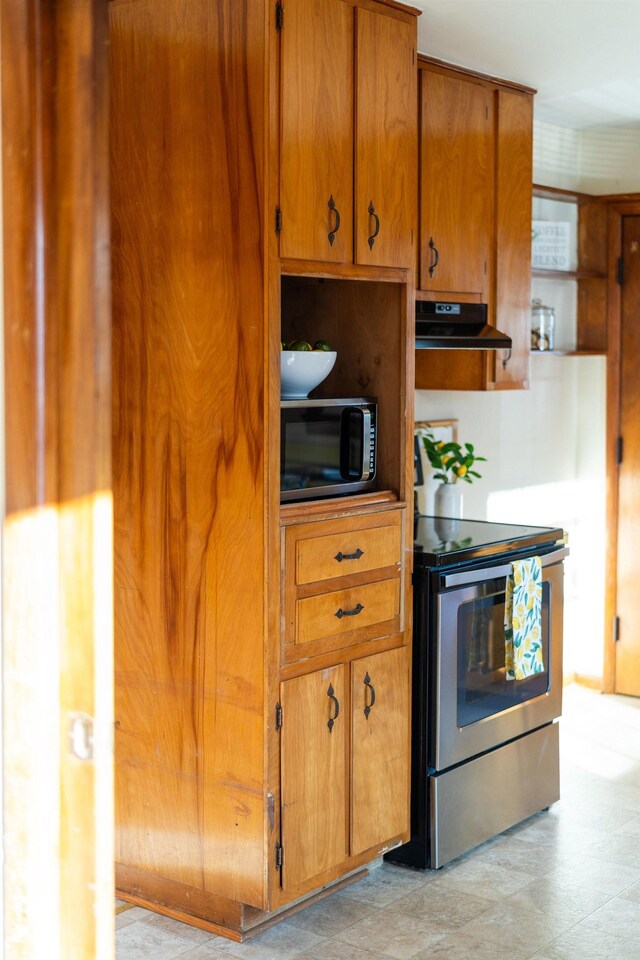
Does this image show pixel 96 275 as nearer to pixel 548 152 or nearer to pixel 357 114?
pixel 357 114

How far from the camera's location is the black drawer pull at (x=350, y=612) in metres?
2.98

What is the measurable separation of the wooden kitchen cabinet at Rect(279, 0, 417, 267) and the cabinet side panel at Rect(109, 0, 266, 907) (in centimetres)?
12

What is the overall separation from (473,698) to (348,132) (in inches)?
65.0

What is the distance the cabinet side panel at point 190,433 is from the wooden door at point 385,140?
15.5 inches

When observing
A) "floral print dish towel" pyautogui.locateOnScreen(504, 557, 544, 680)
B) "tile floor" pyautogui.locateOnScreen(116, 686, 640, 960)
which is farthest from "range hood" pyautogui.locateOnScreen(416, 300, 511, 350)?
"tile floor" pyautogui.locateOnScreen(116, 686, 640, 960)

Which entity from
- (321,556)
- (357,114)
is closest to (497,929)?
(321,556)

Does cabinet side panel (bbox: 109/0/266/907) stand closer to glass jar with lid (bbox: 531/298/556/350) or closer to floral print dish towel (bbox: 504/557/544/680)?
floral print dish towel (bbox: 504/557/544/680)

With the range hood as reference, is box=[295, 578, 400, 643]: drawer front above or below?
below

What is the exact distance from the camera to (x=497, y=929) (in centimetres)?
293

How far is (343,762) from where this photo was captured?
3.02m

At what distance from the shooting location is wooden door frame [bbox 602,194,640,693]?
193 inches

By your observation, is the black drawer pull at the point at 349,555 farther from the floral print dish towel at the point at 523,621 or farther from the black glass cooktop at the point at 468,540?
the floral print dish towel at the point at 523,621

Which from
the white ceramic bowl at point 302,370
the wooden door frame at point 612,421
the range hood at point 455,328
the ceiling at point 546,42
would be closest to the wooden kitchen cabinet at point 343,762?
the white ceramic bowl at point 302,370

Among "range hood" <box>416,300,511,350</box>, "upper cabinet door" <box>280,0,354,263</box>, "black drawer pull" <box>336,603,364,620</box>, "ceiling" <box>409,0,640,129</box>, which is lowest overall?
"black drawer pull" <box>336,603,364,620</box>
